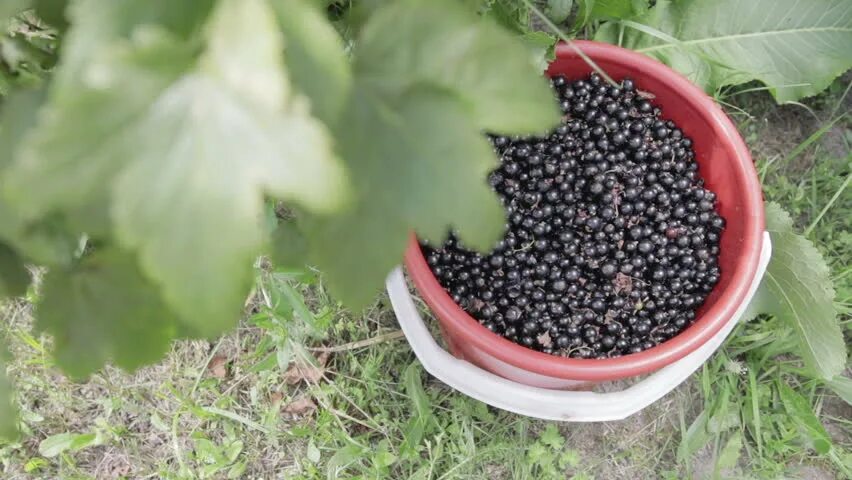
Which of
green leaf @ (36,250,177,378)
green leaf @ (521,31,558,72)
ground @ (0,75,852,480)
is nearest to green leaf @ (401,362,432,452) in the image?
ground @ (0,75,852,480)

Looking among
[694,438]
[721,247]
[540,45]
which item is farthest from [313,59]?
[694,438]

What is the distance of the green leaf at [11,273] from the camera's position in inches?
20.2

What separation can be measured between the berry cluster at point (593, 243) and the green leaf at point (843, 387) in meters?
0.36

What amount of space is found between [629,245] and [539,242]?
12cm

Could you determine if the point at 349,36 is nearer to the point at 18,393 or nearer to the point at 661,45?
the point at 661,45

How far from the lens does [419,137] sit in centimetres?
40

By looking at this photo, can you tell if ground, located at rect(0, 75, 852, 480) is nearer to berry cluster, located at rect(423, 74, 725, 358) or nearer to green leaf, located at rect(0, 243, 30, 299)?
berry cluster, located at rect(423, 74, 725, 358)

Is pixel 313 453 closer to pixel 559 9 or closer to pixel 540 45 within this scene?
pixel 540 45

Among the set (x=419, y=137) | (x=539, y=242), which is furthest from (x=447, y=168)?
(x=539, y=242)

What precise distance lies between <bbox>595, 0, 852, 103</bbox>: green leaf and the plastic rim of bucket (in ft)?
0.59

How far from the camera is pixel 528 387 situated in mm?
981

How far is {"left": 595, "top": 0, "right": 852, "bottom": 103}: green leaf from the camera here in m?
1.17

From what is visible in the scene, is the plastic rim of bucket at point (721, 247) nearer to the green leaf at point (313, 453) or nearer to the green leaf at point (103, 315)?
the green leaf at point (313, 453)

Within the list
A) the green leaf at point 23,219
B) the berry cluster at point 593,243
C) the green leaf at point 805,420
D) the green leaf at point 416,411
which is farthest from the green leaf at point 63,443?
the green leaf at point 805,420
